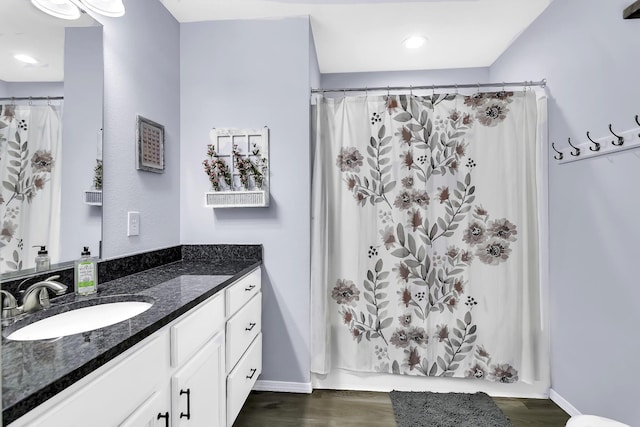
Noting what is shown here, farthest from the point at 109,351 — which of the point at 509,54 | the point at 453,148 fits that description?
the point at 509,54

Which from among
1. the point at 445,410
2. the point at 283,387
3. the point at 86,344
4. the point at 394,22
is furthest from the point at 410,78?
the point at 86,344

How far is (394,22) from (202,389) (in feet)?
8.09

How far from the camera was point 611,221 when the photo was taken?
1.73 meters

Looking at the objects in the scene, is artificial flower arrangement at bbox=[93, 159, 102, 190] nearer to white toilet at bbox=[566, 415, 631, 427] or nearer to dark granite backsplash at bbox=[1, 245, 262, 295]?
dark granite backsplash at bbox=[1, 245, 262, 295]

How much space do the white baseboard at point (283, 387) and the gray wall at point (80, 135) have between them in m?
1.35

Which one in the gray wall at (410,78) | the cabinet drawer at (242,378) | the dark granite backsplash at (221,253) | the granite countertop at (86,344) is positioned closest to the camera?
the granite countertop at (86,344)

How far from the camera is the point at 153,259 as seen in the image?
6.63 feet

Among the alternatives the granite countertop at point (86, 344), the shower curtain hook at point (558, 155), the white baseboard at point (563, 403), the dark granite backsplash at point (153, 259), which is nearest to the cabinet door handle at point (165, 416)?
the granite countertop at point (86, 344)

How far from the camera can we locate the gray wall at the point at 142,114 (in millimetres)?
1736

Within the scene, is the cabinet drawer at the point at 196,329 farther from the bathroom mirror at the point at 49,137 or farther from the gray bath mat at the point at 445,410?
the gray bath mat at the point at 445,410

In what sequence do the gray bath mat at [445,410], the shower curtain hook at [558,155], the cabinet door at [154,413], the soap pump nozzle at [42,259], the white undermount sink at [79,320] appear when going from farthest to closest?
the shower curtain hook at [558,155], the gray bath mat at [445,410], the soap pump nozzle at [42,259], the white undermount sink at [79,320], the cabinet door at [154,413]

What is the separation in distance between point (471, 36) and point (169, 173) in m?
2.38

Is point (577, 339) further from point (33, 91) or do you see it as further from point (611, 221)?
point (33, 91)

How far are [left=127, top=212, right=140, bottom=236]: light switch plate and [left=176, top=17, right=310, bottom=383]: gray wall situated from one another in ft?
1.60
